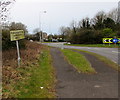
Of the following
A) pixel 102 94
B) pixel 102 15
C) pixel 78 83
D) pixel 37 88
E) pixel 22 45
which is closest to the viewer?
pixel 102 94

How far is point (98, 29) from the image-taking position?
4775cm

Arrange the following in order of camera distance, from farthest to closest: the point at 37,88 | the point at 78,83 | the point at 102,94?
the point at 78,83 → the point at 37,88 → the point at 102,94

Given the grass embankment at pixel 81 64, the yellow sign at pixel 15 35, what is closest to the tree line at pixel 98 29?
the grass embankment at pixel 81 64

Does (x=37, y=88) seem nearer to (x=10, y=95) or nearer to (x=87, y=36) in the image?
(x=10, y=95)

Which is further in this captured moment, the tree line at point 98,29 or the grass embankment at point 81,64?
the tree line at point 98,29

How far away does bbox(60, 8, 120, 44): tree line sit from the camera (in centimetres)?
4119

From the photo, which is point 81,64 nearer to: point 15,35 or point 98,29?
point 15,35

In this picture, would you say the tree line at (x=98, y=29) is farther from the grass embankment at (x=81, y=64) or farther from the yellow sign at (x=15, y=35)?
the yellow sign at (x=15, y=35)

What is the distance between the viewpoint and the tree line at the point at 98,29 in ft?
135

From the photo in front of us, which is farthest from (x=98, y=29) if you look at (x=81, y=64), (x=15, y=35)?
(x=15, y=35)

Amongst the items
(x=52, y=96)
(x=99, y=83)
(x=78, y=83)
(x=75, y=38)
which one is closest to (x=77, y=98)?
(x=52, y=96)

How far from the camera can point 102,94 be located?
15.3 feet

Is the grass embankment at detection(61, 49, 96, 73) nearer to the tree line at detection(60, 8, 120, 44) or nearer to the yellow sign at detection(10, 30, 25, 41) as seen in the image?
the yellow sign at detection(10, 30, 25, 41)

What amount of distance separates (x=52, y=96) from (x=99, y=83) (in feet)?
7.79
